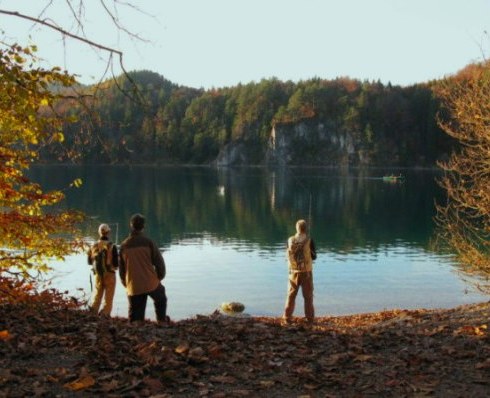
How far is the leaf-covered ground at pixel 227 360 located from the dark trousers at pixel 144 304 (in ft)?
3.94

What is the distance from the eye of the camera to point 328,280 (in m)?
27.9

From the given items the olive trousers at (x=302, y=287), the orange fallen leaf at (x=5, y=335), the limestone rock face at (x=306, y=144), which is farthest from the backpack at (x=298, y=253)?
the limestone rock face at (x=306, y=144)

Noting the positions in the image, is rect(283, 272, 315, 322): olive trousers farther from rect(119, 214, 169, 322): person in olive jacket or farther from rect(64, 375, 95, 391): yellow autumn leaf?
rect(64, 375, 95, 391): yellow autumn leaf

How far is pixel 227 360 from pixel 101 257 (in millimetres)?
5179

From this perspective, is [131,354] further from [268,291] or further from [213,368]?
[268,291]

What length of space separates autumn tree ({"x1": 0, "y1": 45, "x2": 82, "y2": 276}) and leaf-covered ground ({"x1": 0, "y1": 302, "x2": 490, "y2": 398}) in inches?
43.6

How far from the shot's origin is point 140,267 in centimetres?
931

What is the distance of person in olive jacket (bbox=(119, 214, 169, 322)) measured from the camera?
365 inches

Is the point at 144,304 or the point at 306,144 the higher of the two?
the point at 306,144

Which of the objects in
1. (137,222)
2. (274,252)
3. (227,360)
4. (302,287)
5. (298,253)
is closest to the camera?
(227,360)

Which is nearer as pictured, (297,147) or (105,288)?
(105,288)

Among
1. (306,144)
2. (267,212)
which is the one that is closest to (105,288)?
(267,212)

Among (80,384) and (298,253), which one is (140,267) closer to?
(298,253)

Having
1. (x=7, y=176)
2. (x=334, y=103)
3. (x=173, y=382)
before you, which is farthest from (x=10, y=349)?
(x=334, y=103)
